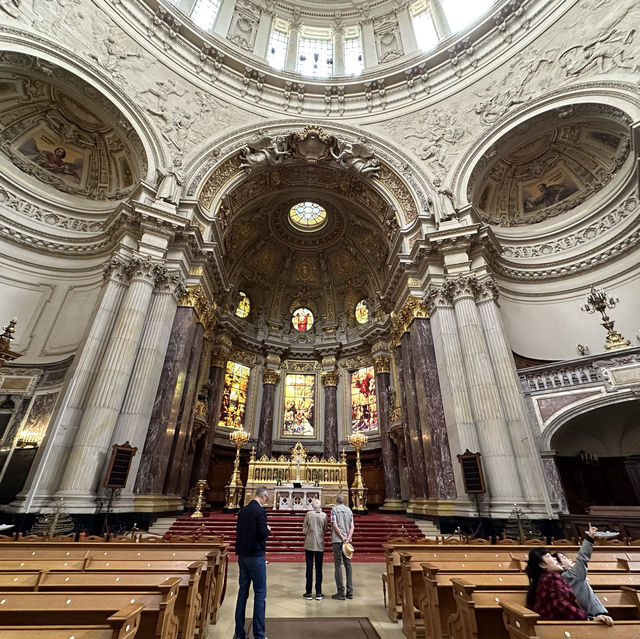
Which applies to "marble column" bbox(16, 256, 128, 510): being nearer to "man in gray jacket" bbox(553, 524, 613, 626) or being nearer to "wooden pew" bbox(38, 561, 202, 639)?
"wooden pew" bbox(38, 561, 202, 639)

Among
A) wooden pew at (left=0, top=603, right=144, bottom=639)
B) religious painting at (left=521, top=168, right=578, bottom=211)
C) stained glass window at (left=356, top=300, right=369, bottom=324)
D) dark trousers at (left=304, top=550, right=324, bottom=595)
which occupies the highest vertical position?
religious painting at (left=521, top=168, right=578, bottom=211)

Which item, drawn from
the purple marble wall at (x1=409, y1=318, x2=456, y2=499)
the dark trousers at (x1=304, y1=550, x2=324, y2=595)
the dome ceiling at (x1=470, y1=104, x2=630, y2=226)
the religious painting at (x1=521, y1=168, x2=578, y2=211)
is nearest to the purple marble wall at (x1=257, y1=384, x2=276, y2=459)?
the purple marble wall at (x1=409, y1=318, x2=456, y2=499)

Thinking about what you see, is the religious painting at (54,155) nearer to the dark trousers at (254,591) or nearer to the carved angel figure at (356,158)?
the carved angel figure at (356,158)

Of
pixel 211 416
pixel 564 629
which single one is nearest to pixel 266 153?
pixel 211 416

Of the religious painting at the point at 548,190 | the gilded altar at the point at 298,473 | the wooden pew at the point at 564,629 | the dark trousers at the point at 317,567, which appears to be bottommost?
the dark trousers at the point at 317,567

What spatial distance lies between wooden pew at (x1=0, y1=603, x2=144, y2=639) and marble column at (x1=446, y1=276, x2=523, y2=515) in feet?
33.2

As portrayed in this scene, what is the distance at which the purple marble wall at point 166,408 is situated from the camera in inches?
403

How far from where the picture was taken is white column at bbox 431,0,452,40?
727 inches

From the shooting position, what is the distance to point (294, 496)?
12.4m

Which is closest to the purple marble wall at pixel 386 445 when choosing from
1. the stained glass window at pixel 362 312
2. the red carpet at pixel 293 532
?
the stained glass window at pixel 362 312

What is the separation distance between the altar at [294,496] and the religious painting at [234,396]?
704 centimetres

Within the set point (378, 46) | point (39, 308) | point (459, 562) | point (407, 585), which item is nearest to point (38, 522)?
point (39, 308)

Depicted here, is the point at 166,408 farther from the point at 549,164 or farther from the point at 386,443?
the point at 549,164

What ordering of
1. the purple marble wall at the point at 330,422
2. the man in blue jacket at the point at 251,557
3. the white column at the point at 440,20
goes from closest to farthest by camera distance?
the man in blue jacket at the point at 251,557 → the white column at the point at 440,20 → the purple marble wall at the point at 330,422
